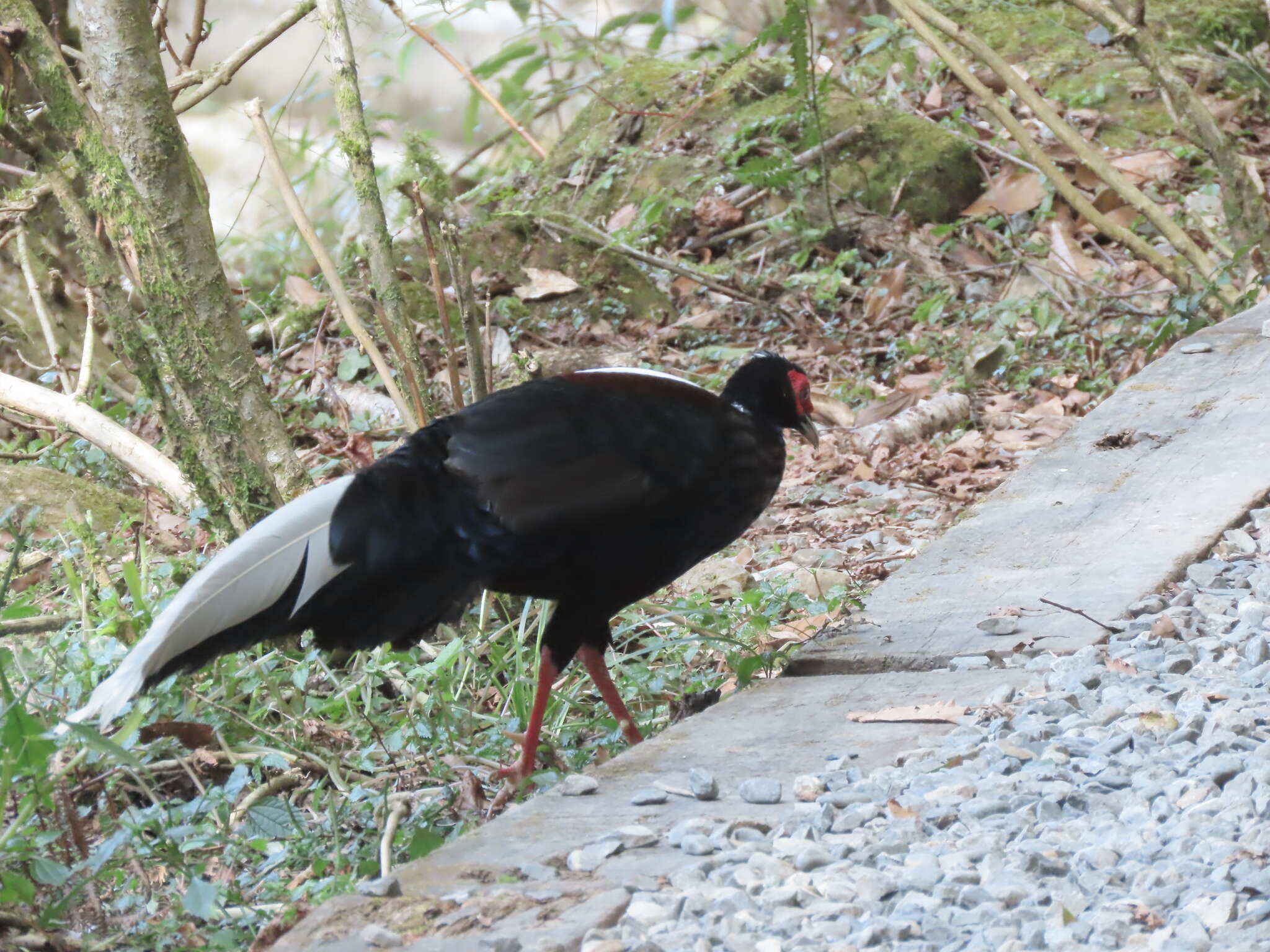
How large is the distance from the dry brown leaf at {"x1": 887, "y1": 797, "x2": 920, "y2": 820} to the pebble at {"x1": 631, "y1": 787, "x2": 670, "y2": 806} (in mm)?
334

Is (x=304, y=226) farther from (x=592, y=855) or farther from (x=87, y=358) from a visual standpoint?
(x=592, y=855)

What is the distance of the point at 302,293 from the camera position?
21.6ft

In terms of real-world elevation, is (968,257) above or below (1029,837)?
above

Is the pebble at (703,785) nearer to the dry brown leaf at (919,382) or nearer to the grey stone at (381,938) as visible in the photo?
the grey stone at (381,938)

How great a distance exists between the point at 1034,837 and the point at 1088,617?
2.76 feet

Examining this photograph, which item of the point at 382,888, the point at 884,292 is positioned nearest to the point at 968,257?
the point at 884,292

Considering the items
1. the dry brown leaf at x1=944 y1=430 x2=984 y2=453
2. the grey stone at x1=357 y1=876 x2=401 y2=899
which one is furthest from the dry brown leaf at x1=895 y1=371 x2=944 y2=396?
the grey stone at x1=357 y1=876 x2=401 y2=899

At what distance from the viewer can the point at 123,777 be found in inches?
103

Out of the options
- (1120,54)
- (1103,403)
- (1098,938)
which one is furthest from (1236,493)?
(1120,54)

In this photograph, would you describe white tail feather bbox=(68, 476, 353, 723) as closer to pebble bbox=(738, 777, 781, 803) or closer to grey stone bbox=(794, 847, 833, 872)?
pebble bbox=(738, 777, 781, 803)

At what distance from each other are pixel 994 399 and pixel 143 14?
3.47m

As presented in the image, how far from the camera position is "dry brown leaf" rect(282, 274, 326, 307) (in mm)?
6484

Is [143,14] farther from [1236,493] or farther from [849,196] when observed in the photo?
[849,196]

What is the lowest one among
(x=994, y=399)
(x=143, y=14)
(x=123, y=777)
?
(x=994, y=399)
